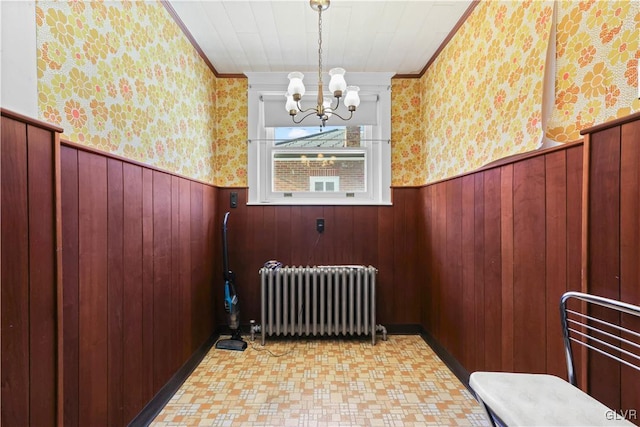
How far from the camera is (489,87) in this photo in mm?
1646

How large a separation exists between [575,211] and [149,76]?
7.20 feet

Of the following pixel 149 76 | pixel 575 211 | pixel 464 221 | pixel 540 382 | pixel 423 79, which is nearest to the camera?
pixel 540 382

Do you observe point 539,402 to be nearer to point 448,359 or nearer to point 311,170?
point 448,359

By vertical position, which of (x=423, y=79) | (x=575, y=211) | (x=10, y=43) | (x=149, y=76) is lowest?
(x=575, y=211)

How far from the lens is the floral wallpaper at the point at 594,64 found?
0.93 m

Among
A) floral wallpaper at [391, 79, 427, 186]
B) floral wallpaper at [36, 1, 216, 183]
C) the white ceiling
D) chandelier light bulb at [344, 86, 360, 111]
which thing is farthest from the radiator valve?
the white ceiling

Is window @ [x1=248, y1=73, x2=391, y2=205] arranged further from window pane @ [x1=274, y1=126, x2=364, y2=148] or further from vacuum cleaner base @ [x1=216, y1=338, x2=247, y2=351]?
vacuum cleaner base @ [x1=216, y1=338, x2=247, y2=351]

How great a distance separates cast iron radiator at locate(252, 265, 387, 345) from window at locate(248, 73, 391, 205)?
0.69 m

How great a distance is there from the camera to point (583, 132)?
3.36 ft

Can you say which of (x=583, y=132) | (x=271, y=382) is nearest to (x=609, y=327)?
(x=583, y=132)

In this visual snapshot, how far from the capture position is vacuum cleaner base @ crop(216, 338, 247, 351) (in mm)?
2361

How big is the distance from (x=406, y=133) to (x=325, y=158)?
2.71 feet

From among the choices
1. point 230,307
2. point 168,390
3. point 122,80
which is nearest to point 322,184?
point 230,307

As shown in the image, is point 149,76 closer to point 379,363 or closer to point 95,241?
point 95,241
